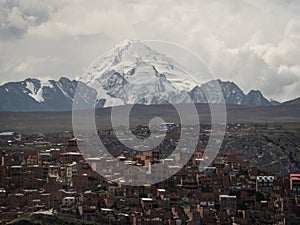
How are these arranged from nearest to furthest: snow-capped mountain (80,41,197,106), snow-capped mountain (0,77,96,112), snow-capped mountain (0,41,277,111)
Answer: snow-capped mountain (0,41,277,111) → snow-capped mountain (80,41,197,106) → snow-capped mountain (0,77,96,112)

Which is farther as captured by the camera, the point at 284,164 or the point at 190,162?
the point at 284,164

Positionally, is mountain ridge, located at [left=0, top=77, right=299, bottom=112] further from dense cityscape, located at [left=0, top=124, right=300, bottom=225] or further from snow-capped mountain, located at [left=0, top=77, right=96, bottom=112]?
dense cityscape, located at [left=0, top=124, right=300, bottom=225]

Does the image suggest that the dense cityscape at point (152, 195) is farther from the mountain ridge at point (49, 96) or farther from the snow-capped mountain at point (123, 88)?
the mountain ridge at point (49, 96)

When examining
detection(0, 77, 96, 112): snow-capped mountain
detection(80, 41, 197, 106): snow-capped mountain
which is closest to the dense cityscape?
detection(80, 41, 197, 106): snow-capped mountain

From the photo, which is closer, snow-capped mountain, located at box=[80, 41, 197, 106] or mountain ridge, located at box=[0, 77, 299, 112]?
snow-capped mountain, located at box=[80, 41, 197, 106]

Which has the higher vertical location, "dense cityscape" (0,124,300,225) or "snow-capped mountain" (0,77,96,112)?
"snow-capped mountain" (0,77,96,112)

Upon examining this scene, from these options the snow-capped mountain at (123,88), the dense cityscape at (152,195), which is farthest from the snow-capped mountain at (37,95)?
the dense cityscape at (152,195)

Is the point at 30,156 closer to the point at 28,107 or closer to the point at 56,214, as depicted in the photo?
the point at 56,214

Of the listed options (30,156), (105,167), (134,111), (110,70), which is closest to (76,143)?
(30,156)
